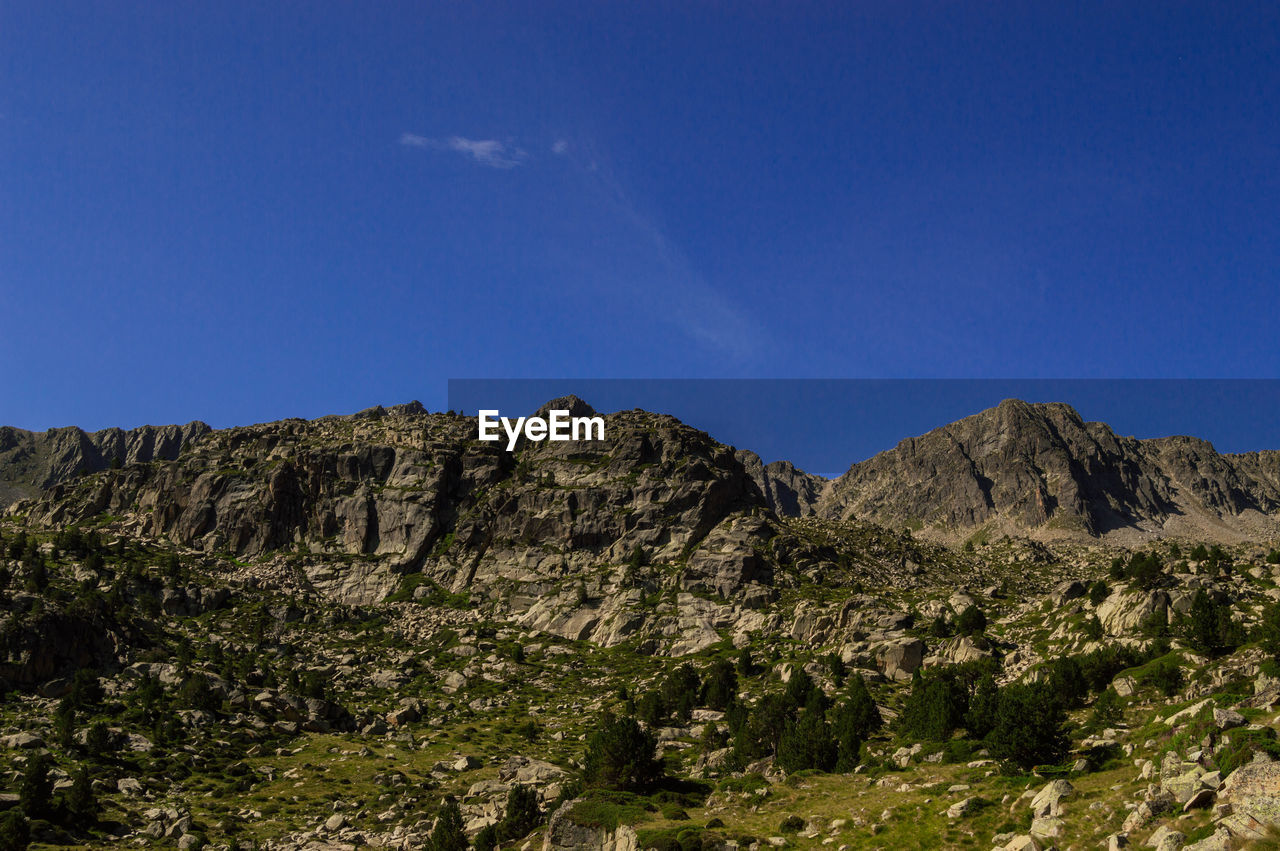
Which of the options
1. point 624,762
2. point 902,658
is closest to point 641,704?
point 624,762

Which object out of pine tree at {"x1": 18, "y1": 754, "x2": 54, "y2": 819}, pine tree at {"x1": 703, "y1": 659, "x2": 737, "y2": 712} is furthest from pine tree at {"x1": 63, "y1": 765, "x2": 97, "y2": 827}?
pine tree at {"x1": 703, "y1": 659, "x2": 737, "y2": 712}

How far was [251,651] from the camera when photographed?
136 m

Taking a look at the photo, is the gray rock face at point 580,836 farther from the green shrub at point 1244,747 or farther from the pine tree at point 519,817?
the green shrub at point 1244,747

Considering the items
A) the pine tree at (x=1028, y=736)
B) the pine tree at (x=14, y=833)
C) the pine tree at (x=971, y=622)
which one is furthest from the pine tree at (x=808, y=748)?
the pine tree at (x=14, y=833)

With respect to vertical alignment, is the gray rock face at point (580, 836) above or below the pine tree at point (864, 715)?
below

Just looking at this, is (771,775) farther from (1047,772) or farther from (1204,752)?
(1204,752)

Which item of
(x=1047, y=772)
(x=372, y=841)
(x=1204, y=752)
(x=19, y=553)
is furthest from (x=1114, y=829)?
(x=19, y=553)

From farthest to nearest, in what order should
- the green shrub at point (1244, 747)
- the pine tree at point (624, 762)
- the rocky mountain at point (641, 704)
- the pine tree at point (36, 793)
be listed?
the pine tree at point (624, 762) < the pine tree at point (36, 793) < the rocky mountain at point (641, 704) < the green shrub at point (1244, 747)

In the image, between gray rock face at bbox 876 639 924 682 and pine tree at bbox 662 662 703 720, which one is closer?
pine tree at bbox 662 662 703 720

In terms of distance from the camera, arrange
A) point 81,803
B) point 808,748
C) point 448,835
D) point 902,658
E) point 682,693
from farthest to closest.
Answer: point 902,658 → point 682,693 → point 808,748 → point 81,803 → point 448,835

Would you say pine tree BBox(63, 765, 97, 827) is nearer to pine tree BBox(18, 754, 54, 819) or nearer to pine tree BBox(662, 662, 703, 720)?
pine tree BBox(18, 754, 54, 819)

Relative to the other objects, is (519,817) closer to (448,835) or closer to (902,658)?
(448,835)

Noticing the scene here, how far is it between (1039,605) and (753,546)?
215ft

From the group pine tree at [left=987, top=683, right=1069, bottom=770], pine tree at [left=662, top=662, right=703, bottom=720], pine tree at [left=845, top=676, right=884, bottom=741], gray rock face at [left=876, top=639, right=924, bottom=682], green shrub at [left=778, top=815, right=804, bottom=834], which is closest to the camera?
green shrub at [left=778, top=815, right=804, bottom=834]
